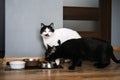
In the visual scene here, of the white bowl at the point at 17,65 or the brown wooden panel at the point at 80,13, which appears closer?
the white bowl at the point at 17,65

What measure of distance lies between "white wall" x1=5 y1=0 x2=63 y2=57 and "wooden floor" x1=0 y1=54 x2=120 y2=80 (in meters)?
0.47

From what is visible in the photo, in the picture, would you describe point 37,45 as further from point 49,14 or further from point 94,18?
point 94,18

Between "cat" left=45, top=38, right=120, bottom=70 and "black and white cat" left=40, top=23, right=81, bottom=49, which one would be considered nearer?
"cat" left=45, top=38, right=120, bottom=70

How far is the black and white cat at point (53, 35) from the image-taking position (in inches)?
98.4

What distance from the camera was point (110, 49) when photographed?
2352mm

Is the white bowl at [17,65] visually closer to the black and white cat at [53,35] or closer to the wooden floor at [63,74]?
the wooden floor at [63,74]

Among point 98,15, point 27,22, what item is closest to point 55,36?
point 27,22

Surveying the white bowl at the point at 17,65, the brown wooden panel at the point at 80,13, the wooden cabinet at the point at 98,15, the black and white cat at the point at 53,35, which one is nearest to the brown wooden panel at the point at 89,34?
the wooden cabinet at the point at 98,15

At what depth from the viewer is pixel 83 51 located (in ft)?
7.44

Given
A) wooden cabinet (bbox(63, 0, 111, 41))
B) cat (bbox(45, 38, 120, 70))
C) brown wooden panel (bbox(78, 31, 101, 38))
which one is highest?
wooden cabinet (bbox(63, 0, 111, 41))

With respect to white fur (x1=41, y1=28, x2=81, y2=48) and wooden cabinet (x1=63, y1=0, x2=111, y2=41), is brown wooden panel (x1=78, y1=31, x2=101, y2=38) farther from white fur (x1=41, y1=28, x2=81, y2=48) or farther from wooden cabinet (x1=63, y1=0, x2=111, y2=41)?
white fur (x1=41, y1=28, x2=81, y2=48)

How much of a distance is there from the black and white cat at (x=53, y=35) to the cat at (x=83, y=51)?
0.21 meters

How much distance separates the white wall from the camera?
261cm

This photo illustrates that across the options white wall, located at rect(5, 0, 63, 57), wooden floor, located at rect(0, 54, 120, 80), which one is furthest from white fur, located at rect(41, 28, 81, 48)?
wooden floor, located at rect(0, 54, 120, 80)
